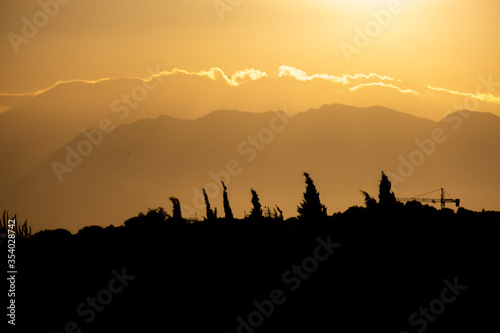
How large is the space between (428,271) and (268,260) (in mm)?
13244

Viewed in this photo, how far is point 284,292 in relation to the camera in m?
51.5

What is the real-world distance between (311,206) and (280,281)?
9.15 m

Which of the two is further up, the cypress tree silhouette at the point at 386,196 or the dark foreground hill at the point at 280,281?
the cypress tree silhouette at the point at 386,196

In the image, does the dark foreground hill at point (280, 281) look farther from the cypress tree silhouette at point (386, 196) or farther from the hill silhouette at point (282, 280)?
the cypress tree silhouette at point (386, 196)

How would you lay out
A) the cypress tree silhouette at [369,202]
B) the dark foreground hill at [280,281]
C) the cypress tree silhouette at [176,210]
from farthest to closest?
the cypress tree silhouette at [176,210] < the cypress tree silhouette at [369,202] < the dark foreground hill at [280,281]

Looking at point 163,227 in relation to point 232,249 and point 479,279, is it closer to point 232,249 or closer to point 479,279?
point 232,249

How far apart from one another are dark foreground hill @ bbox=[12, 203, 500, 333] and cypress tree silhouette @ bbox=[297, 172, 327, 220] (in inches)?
28.8

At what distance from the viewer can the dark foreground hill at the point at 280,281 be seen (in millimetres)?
47062

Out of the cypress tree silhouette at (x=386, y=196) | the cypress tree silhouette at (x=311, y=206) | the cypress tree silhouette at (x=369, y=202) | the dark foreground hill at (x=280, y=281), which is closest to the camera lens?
the dark foreground hill at (x=280, y=281)

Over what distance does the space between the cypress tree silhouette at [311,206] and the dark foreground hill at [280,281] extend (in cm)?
73

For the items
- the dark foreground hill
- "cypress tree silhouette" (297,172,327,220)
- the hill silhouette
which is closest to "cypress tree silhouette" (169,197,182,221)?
the hill silhouette

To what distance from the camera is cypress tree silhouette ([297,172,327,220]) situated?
6041 centimetres

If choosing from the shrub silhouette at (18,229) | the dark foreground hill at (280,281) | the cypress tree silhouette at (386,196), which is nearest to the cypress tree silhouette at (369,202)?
the dark foreground hill at (280,281)

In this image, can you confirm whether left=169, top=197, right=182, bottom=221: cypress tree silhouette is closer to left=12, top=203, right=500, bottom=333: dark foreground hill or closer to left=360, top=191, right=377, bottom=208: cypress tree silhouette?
left=12, top=203, right=500, bottom=333: dark foreground hill
